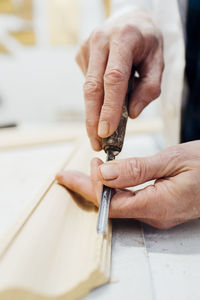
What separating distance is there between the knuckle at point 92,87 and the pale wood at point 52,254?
0.83 ft

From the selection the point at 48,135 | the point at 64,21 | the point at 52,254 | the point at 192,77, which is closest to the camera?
the point at 52,254

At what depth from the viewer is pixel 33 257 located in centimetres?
36

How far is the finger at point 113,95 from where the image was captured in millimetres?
544

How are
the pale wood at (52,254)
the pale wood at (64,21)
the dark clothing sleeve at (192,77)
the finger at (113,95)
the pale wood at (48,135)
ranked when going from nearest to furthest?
the pale wood at (52,254) → the finger at (113,95) → the dark clothing sleeve at (192,77) → the pale wood at (48,135) → the pale wood at (64,21)

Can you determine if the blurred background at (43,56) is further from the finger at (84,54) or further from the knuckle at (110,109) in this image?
the knuckle at (110,109)

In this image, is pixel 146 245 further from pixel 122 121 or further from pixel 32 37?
pixel 32 37

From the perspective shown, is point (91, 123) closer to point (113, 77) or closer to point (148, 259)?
→ point (113, 77)

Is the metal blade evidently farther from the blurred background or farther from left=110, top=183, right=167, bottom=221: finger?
the blurred background

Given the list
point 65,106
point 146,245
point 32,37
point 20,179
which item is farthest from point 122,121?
point 32,37

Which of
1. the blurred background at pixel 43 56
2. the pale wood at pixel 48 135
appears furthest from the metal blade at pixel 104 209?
the blurred background at pixel 43 56

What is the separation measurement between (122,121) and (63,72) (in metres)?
1.75

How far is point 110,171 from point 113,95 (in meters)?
0.18

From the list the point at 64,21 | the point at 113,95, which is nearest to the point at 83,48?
the point at 113,95

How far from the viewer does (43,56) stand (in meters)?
2.17
